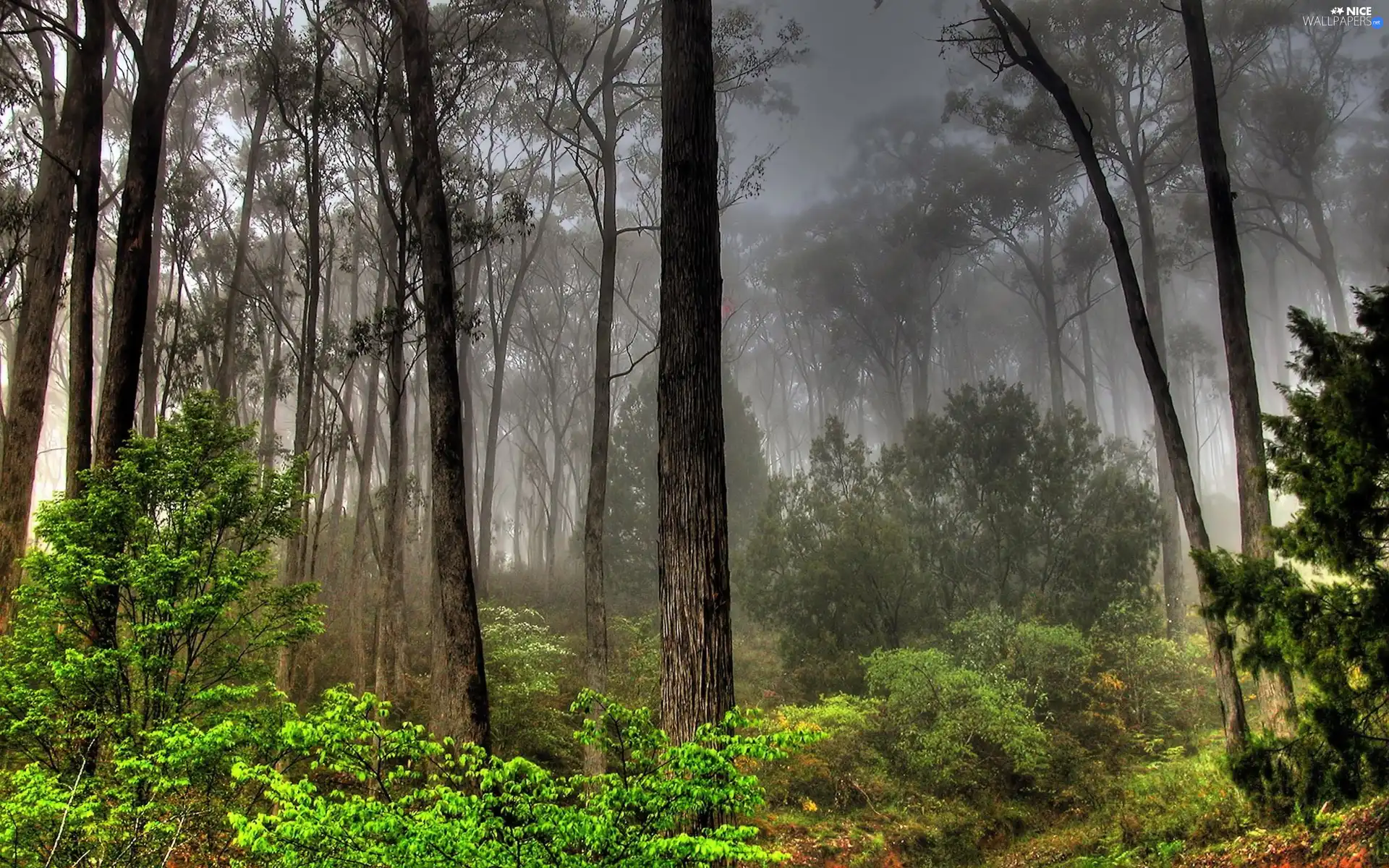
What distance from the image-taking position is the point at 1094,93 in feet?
74.2

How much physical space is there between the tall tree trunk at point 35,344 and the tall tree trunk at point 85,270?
135 millimetres

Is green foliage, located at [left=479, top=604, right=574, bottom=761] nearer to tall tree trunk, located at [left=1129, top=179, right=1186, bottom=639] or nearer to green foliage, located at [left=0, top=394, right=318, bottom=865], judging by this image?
green foliage, located at [left=0, top=394, right=318, bottom=865]

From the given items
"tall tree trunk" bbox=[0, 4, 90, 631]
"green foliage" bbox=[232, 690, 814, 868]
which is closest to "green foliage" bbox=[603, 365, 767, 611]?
"tall tree trunk" bbox=[0, 4, 90, 631]

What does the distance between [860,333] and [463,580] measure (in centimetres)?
3195

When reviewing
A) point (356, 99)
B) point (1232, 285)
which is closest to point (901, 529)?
point (1232, 285)

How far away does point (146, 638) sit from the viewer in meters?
5.59

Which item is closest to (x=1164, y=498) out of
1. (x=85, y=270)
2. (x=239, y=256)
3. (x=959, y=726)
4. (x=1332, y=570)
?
(x=959, y=726)

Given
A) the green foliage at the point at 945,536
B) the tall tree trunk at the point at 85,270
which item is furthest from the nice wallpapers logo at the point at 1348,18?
the tall tree trunk at the point at 85,270

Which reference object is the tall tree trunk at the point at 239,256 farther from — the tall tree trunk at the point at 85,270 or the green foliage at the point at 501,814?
the green foliage at the point at 501,814

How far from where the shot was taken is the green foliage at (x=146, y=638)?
5.05 m

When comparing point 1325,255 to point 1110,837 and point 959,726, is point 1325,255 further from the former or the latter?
point 1110,837

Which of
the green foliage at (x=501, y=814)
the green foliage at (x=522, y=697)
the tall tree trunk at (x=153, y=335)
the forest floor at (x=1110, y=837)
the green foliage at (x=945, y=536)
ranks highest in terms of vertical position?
the tall tree trunk at (x=153, y=335)

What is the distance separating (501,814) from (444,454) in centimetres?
516

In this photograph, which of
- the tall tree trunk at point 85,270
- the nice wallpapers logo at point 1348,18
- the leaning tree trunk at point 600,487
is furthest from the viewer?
the nice wallpapers logo at point 1348,18
